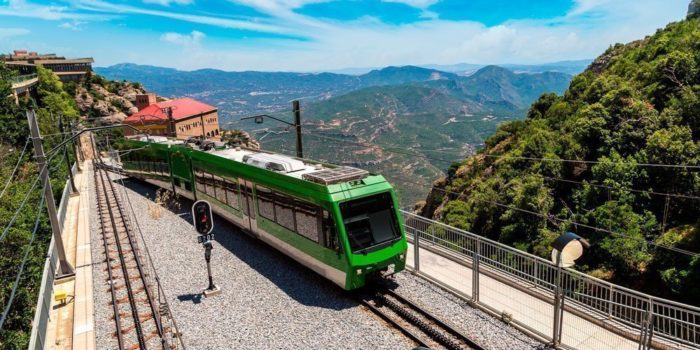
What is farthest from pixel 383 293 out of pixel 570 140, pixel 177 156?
pixel 570 140

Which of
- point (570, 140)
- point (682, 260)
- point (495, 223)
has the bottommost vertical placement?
point (495, 223)

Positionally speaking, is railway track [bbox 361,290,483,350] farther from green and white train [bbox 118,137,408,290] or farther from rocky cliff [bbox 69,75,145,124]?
rocky cliff [bbox 69,75,145,124]

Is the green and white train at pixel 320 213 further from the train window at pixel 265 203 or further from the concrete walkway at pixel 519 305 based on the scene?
the concrete walkway at pixel 519 305

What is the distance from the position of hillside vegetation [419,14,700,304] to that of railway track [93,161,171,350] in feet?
39.7

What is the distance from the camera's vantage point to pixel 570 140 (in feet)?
99.2

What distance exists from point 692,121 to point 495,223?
509 inches

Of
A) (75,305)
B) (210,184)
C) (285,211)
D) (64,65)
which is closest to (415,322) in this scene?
(285,211)

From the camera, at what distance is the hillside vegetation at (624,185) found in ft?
64.3

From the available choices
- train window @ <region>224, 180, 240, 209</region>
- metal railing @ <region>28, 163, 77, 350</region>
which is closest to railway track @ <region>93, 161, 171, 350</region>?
metal railing @ <region>28, 163, 77, 350</region>

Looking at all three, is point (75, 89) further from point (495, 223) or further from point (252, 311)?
point (252, 311)

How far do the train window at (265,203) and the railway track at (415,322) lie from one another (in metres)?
4.39

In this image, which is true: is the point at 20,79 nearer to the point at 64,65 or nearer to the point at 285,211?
the point at 64,65

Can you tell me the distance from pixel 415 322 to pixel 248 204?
7954mm

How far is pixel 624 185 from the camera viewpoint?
76.2ft
